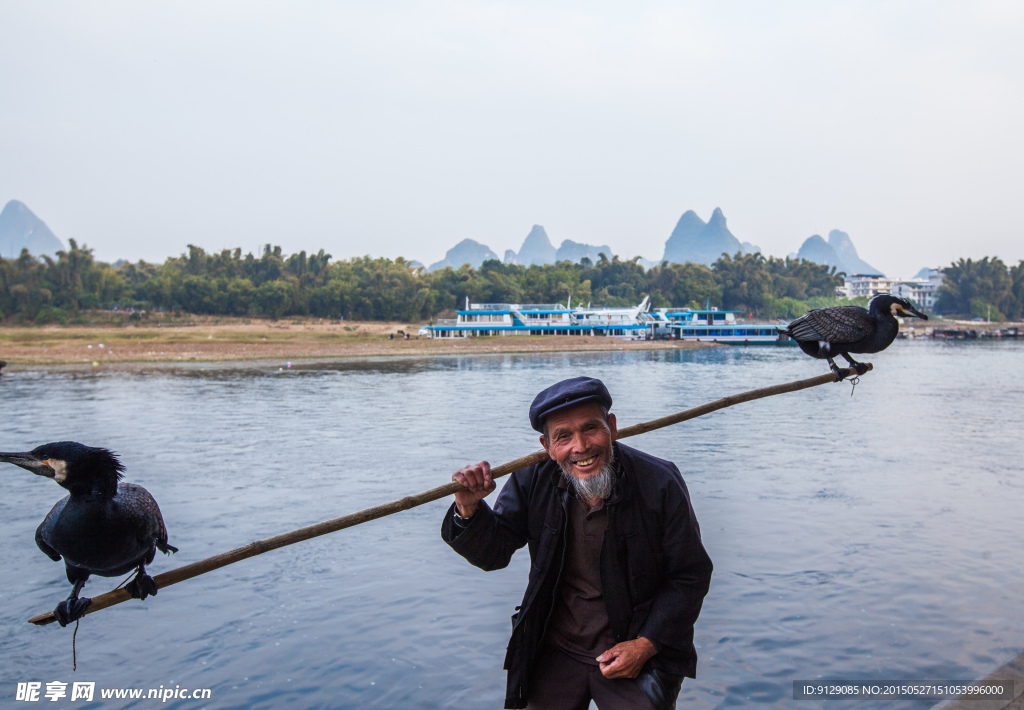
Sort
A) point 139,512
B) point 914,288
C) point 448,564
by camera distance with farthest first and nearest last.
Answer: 1. point 914,288
2. point 448,564
3. point 139,512

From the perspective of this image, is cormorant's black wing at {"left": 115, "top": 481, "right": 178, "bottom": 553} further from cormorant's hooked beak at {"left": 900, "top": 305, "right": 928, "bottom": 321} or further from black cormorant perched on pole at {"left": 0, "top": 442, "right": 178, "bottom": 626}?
cormorant's hooked beak at {"left": 900, "top": 305, "right": 928, "bottom": 321}

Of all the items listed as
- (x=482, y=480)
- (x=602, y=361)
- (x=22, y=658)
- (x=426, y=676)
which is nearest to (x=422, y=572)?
(x=426, y=676)

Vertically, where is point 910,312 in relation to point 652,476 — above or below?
above

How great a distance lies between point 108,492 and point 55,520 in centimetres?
19

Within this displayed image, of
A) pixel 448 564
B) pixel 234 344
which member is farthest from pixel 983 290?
pixel 448 564

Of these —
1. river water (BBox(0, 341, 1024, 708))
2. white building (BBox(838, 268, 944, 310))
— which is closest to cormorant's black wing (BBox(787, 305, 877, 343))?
river water (BBox(0, 341, 1024, 708))

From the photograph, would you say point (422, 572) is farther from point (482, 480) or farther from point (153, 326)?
point (153, 326)

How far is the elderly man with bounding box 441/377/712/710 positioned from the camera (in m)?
2.68

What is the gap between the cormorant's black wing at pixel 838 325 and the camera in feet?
12.2

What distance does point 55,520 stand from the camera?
9.13 feet

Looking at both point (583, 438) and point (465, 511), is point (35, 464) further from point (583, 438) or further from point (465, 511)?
point (583, 438)

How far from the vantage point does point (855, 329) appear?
373 cm

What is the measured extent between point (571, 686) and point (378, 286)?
8796cm

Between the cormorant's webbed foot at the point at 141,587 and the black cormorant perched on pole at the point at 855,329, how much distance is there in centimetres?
293
